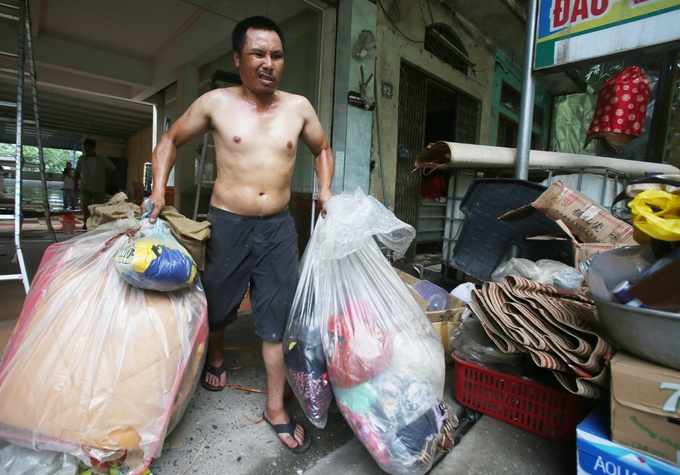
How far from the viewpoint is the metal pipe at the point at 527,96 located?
261cm

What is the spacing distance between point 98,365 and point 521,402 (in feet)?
5.45

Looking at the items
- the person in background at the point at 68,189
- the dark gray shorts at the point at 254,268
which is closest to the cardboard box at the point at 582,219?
the dark gray shorts at the point at 254,268

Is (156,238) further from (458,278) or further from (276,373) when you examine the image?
(458,278)

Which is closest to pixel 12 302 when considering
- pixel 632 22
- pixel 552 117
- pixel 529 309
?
pixel 529 309

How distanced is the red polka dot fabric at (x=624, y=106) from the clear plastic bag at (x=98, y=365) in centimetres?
390

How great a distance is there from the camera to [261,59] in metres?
1.56

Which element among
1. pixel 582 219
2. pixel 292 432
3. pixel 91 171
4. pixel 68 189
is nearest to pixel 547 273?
pixel 582 219

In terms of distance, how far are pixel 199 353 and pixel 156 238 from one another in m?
0.48

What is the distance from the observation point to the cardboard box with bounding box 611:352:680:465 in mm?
1010

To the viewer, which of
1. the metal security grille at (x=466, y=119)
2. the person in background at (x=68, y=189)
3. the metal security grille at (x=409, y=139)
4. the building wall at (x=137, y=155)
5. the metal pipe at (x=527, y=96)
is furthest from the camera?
the building wall at (x=137, y=155)

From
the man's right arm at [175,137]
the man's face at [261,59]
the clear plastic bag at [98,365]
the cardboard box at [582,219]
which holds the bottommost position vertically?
the clear plastic bag at [98,365]

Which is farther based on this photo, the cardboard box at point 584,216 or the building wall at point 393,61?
the building wall at point 393,61

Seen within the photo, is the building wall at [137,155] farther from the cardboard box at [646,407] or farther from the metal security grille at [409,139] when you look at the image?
the cardboard box at [646,407]

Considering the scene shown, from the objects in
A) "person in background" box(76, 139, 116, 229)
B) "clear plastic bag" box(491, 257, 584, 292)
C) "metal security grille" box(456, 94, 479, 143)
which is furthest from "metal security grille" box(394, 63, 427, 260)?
"person in background" box(76, 139, 116, 229)
